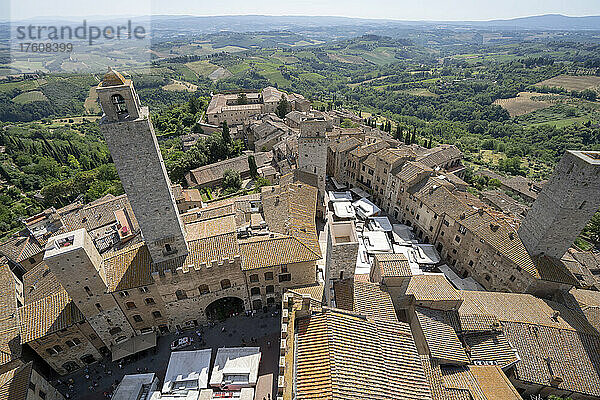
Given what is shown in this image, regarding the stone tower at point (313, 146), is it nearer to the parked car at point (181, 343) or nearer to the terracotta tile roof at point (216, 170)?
the terracotta tile roof at point (216, 170)

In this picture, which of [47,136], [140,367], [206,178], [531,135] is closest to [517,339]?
[140,367]

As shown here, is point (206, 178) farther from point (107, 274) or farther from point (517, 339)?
point (517, 339)

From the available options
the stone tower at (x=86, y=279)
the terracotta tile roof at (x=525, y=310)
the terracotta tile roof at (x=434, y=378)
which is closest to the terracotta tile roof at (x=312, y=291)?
the terracotta tile roof at (x=434, y=378)

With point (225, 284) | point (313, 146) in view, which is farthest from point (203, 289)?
point (313, 146)

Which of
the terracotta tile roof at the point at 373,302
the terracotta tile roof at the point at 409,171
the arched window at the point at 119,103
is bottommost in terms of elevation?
the terracotta tile roof at the point at 373,302

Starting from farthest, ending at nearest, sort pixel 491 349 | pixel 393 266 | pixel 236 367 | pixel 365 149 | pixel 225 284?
pixel 365 149, pixel 225 284, pixel 393 266, pixel 236 367, pixel 491 349

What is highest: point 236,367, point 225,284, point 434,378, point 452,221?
point 452,221

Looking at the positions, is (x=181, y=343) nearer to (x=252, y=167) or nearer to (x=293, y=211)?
(x=293, y=211)
